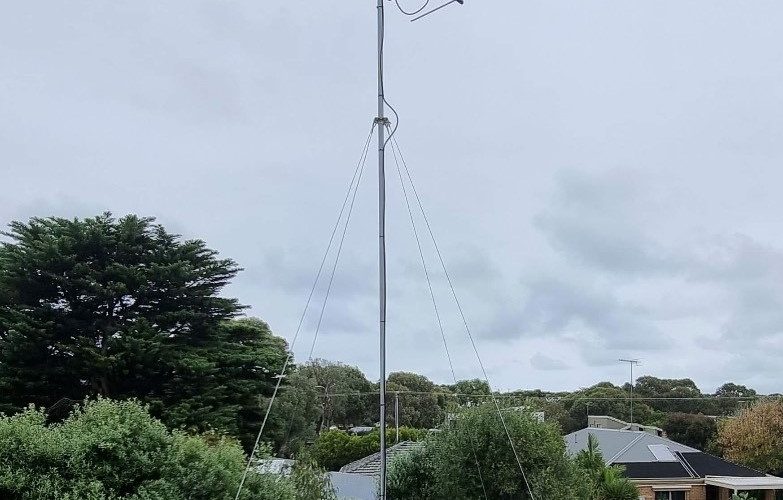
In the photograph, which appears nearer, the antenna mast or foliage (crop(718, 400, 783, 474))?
the antenna mast

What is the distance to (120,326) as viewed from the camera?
72.9ft

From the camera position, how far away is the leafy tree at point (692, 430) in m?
37.3

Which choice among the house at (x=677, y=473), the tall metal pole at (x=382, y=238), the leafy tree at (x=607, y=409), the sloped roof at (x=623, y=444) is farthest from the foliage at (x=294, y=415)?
the leafy tree at (x=607, y=409)

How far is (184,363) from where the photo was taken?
2180 centimetres

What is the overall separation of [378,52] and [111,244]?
17451 millimetres

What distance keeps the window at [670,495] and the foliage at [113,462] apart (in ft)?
55.6

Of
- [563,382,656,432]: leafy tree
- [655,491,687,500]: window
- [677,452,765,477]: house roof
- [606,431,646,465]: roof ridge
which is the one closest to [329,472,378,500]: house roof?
[606,431,646,465]: roof ridge

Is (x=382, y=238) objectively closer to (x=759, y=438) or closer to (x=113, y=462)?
(x=113, y=462)

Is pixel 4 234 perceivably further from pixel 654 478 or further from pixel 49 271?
Result: pixel 654 478

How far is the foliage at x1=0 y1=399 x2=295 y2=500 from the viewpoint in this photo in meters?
9.34

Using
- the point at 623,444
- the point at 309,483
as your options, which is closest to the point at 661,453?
the point at 623,444

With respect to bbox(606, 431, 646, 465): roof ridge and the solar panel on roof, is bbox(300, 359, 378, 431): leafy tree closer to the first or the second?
bbox(606, 431, 646, 465): roof ridge

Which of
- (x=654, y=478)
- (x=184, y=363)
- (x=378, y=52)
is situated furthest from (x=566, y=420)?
(x=378, y=52)

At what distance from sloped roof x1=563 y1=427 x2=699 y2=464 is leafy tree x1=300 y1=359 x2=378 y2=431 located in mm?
10201
